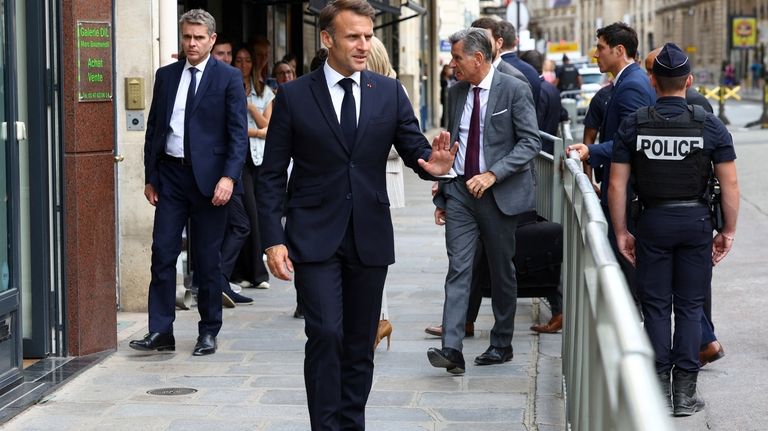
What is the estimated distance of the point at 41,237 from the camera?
7492mm

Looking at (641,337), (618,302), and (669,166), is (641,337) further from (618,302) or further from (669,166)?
(669,166)

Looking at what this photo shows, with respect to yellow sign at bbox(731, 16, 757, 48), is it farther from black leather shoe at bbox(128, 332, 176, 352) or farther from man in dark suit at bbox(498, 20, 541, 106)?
black leather shoe at bbox(128, 332, 176, 352)

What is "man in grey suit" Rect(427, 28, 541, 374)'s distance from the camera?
24.3ft

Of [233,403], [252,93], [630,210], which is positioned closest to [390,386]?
[233,403]

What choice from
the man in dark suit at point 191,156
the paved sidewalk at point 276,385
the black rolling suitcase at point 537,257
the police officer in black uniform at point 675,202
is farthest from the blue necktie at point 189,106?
the police officer in black uniform at point 675,202

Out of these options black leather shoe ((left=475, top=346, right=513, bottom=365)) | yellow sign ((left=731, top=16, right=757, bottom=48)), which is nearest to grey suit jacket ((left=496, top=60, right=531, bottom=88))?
black leather shoe ((left=475, top=346, right=513, bottom=365))

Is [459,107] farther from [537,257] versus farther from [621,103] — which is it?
[537,257]

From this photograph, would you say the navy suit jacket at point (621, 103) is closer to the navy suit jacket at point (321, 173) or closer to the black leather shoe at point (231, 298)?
the navy suit jacket at point (321, 173)

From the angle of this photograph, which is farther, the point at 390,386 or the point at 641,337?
the point at 390,386

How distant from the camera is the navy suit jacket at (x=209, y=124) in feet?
25.9

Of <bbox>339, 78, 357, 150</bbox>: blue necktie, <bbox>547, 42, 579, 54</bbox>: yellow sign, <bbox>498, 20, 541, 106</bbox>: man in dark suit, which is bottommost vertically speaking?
<bbox>339, 78, 357, 150</bbox>: blue necktie

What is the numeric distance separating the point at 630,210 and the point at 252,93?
14.0 feet

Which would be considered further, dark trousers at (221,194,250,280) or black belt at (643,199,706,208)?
dark trousers at (221,194,250,280)

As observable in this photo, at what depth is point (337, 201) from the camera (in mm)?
5422
